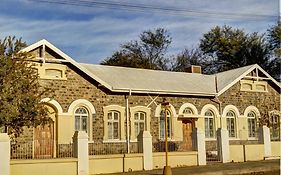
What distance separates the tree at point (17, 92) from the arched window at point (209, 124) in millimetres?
11558

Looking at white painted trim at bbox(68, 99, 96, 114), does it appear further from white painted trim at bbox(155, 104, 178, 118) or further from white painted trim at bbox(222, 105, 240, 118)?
white painted trim at bbox(222, 105, 240, 118)

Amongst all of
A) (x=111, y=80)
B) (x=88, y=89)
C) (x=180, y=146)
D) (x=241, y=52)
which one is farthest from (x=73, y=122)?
(x=241, y=52)

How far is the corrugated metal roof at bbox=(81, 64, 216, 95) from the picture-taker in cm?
2445

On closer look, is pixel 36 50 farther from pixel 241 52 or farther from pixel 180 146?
pixel 241 52

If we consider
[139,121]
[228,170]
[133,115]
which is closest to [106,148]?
[133,115]

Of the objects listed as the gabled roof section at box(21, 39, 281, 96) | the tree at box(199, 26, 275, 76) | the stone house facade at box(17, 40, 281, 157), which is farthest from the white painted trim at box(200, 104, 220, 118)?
the tree at box(199, 26, 275, 76)

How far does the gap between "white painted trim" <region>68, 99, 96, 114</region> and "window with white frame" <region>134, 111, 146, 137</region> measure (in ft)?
8.65

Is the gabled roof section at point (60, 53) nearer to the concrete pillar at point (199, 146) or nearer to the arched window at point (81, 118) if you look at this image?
the arched window at point (81, 118)

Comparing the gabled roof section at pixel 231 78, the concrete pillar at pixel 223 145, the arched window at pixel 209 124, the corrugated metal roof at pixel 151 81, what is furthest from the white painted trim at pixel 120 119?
the gabled roof section at pixel 231 78

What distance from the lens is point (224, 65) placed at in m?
51.8

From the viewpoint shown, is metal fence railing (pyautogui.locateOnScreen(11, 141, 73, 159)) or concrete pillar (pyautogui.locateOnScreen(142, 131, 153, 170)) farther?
concrete pillar (pyautogui.locateOnScreen(142, 131, 153, 170))

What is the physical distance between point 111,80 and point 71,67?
2766 mm

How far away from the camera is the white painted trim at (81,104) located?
22.3 meters

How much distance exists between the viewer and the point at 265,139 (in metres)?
24.8
